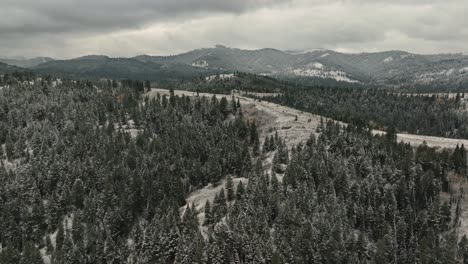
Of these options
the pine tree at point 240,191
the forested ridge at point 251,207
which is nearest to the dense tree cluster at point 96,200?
the forested ridge at point 251,207

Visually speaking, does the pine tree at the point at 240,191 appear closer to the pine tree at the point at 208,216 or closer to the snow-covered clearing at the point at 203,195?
the snow-covered clearing at the point at 203,195

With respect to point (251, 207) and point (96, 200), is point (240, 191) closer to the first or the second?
point (251, 207)

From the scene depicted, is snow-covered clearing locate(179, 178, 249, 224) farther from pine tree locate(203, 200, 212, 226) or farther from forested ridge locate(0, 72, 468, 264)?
pine tree locate(203, 200, 212, 226)

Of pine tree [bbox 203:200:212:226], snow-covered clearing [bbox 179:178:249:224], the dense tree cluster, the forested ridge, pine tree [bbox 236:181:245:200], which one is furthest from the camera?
A: snow-covered clearing [bbox 179:178:249:224]

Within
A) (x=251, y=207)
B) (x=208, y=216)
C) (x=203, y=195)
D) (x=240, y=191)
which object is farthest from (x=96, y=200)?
(x=251, y=207)

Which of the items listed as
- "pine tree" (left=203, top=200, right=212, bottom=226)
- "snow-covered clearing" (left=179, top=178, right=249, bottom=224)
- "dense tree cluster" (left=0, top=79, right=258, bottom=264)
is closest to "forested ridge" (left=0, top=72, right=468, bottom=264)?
"pine tree" (left=203, top=200, right=212, bottom=226)

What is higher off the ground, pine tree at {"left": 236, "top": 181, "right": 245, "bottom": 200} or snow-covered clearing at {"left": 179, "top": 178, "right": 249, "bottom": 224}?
pine tree at {"left": 236, "top": 181, "right": 245, "bottom": 200}

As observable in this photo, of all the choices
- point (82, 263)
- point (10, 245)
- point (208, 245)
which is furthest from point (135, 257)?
point (10, 245)

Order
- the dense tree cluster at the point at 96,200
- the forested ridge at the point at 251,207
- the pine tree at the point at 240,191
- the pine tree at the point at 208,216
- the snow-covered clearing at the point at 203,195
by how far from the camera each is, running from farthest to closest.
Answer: the snow-covered clearing at the point at 203,195 < the dense tree cluster at the point at 96,200 < the pine tree at the point at 240,191 < the pine tree at the point at 208,216 < the forested ridge at the point at 251,207
